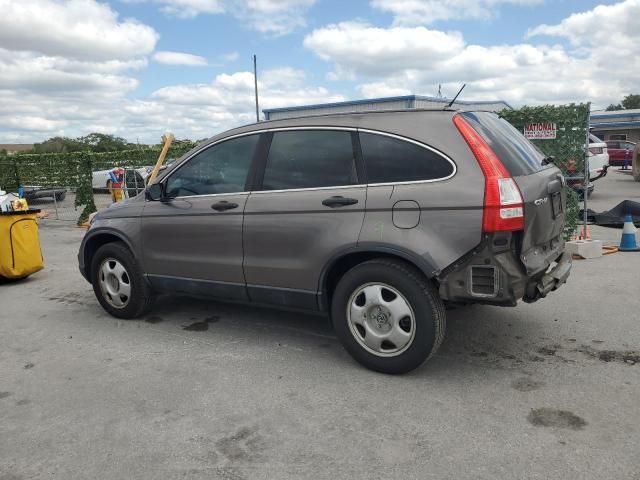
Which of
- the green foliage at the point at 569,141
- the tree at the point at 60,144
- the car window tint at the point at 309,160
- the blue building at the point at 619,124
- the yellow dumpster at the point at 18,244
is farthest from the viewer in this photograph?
the tree at the point at 60,144

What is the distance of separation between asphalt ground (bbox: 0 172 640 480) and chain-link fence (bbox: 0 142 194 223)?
884 centimetres

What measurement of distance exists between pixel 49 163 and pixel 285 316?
12.7 meters

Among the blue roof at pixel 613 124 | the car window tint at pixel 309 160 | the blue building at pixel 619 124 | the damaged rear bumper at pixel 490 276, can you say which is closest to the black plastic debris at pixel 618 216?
the damaged rear bumper at pixel 490 276

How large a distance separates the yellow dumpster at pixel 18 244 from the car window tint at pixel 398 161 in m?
5.32

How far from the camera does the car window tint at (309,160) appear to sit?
13.0 ft

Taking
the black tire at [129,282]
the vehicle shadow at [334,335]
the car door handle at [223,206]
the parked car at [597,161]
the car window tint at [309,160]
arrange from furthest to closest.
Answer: the parked car at [597,161] → the black tire at [129,282] → the car door handle at [223,206] → the vehicle shadow at [334,335] → the car window tint at [309,160]

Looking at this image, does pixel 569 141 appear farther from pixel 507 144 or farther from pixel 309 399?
pixel 309 399

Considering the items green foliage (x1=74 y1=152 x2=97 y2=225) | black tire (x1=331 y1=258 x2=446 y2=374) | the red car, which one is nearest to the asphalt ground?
black tire (x1=331 y1=258 x2=446 y2=374)

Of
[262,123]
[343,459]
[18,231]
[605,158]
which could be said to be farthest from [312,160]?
[605,158]

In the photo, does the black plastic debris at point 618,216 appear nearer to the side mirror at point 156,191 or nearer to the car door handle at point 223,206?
the car door handle at point 223,206

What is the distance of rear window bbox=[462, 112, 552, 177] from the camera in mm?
3592

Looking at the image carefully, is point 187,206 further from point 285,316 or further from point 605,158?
point 605,158

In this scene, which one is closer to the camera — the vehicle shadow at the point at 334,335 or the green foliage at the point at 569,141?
the vehicle shadow at the point at 334,335

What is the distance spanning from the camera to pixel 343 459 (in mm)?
2811
